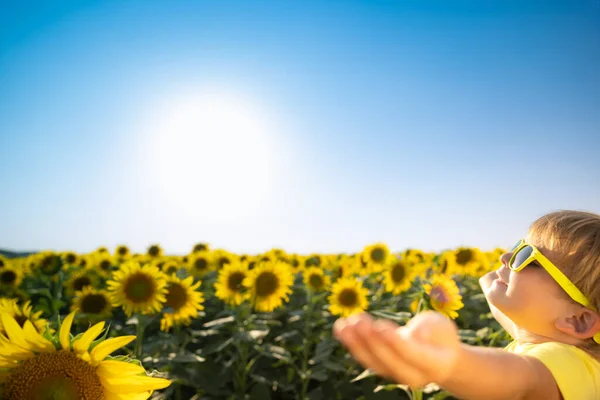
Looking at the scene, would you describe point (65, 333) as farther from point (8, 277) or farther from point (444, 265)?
point (8, 277)

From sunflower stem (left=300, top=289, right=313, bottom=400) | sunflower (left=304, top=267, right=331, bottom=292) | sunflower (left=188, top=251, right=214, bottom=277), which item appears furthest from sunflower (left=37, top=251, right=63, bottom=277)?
sunflower stem (left=300, top=289, right=313, bottom=400)

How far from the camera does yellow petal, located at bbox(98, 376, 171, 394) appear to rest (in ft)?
5.63

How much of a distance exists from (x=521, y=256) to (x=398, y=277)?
5.62 m

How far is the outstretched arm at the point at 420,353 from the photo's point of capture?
0.91 m

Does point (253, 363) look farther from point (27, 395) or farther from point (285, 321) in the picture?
point (27, 395)

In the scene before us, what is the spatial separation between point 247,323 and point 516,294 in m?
4.32

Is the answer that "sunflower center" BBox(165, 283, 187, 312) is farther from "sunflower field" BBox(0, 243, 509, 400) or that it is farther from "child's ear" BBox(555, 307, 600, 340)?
"child's ear" BBox(555, 307, 600, 340)

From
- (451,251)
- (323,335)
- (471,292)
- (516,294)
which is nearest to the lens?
(516,294)

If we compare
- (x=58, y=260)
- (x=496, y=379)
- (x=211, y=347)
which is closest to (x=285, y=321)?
(x=211, y=347)

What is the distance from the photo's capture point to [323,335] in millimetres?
6012

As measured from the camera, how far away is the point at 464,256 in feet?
26.5

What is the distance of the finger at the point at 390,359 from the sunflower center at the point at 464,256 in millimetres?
7652

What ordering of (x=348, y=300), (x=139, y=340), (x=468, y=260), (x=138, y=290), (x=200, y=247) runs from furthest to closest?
(x=200, y=247) → (x=468, y=260) → (x=348, y=300) → (x=138, y=290) → (x=139, y=340)

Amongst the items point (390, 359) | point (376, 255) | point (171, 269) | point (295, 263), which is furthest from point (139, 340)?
point (376, 255)
